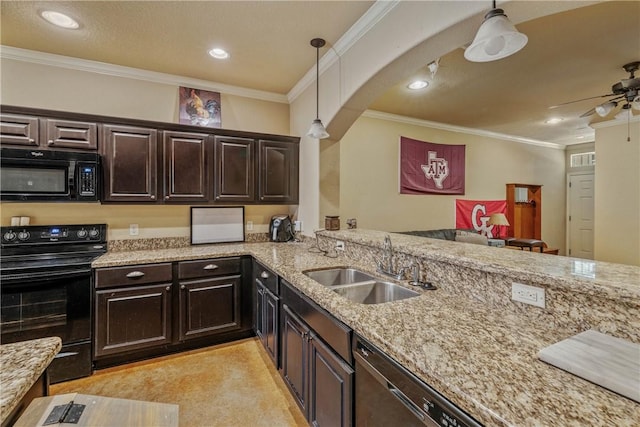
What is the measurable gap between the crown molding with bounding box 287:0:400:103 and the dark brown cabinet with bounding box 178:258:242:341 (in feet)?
6.83

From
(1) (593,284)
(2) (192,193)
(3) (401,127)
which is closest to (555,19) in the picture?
(1) (593,284)

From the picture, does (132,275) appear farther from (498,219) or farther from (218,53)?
(498,219)

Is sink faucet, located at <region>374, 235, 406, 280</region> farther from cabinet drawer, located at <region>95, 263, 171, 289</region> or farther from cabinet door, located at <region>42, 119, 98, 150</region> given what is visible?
cabinet door, located at <region>42, 119, 98, 150</region>

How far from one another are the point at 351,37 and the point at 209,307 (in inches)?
108

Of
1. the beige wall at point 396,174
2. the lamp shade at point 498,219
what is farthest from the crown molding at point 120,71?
the lamp shade at point 498,219

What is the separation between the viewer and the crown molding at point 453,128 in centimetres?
459

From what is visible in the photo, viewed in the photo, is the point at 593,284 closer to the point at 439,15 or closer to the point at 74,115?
the point at 439,15

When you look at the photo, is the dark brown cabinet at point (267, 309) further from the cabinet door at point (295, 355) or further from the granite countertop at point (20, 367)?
the granite countertop at point (20, 367)

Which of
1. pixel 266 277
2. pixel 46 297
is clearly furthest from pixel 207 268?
pixel 46 297

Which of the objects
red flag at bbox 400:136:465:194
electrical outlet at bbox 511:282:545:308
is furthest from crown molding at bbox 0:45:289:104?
electrical outlet at bbox 511:282:545:308

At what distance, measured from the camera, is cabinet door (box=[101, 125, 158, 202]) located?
2.72 meters

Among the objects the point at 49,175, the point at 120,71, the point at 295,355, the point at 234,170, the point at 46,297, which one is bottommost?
the point at 295,355

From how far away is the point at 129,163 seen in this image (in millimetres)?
2791

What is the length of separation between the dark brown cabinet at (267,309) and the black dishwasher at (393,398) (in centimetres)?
111
